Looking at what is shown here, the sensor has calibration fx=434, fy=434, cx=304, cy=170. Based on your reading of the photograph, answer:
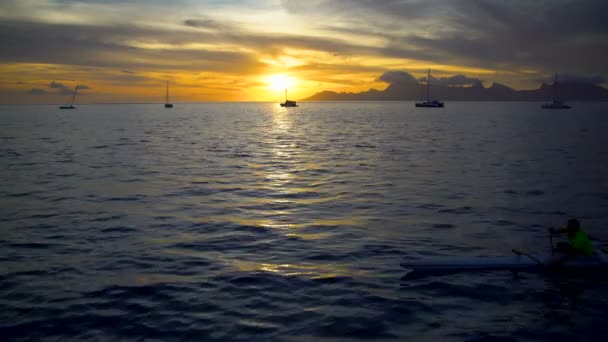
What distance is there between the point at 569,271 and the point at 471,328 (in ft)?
19.3

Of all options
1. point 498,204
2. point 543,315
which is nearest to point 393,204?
point 498,204

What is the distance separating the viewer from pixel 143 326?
34.3ft

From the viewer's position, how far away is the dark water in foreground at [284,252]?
420 inches

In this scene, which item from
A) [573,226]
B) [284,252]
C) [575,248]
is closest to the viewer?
[573,226]

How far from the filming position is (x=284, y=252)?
15.8 meters

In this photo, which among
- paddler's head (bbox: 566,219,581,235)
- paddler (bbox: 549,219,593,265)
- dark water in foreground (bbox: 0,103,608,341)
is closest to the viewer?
dark water in foreground (bbox: 0,103,608,341)

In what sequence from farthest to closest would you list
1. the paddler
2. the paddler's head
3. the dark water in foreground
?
the paddler, the paddler's head, the dark water in foreground

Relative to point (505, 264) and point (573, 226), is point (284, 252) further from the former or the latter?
point (573, 226)

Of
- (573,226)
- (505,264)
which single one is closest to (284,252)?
(505,264)

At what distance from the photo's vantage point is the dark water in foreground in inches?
420

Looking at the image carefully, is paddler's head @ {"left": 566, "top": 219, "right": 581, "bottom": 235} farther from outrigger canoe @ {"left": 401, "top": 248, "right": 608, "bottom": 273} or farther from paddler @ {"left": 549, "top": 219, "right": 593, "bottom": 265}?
outrigger canoe @ {"left": 401, "top": 248, "right": 608, "bottom": 273}

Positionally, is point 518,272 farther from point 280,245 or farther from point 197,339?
point 197,339

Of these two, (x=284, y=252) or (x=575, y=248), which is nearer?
(x=575, y=248)

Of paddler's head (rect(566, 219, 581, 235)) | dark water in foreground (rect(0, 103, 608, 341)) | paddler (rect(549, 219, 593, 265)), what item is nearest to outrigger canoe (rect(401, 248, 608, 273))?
paddler (rect(549, 219, 593, 265))
